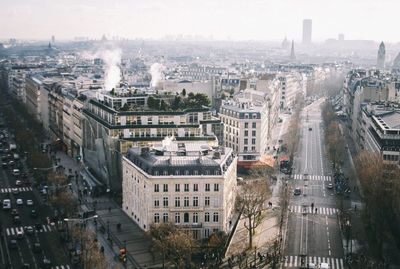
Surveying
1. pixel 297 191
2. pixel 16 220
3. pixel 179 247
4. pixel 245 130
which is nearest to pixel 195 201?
pixel 179 247

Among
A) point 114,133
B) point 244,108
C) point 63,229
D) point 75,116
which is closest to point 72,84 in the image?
point 75,116

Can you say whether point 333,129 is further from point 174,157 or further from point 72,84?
point 174,157

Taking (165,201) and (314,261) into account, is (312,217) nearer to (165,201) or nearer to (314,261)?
(314,261)

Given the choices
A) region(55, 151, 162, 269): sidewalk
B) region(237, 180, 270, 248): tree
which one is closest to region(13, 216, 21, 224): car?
region(55, 151, 162, 269): sidewalk

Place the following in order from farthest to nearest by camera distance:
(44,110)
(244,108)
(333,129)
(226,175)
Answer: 1. (44,110)
2. (333,129)
3. (244,108)
4. (226,175)

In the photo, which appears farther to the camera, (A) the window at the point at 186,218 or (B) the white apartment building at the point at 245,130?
(B) the white apartment building at the point at 245,130

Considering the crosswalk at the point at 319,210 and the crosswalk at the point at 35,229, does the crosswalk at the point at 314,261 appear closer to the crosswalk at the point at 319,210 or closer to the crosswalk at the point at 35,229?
the crosswalk at the point at 319,210

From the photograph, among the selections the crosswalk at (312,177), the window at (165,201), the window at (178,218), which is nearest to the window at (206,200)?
the window at (178,218)

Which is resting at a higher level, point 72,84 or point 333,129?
point 72,84
